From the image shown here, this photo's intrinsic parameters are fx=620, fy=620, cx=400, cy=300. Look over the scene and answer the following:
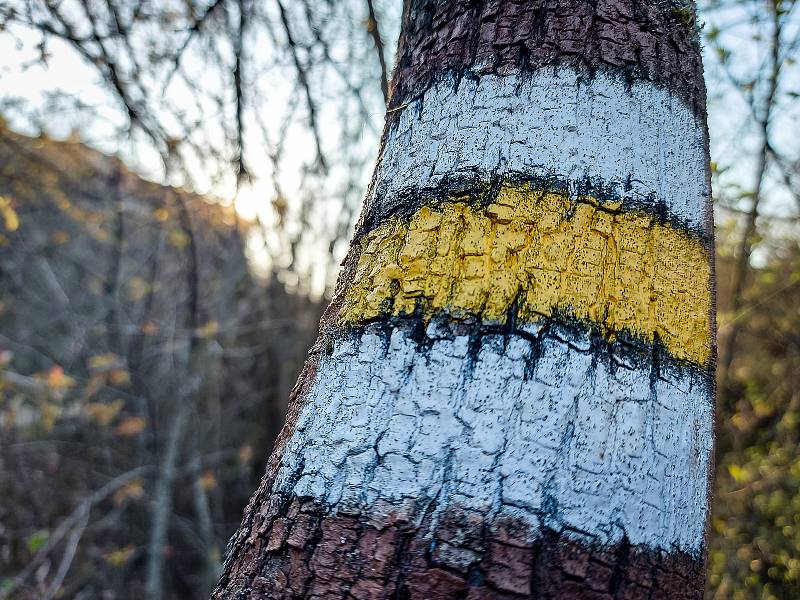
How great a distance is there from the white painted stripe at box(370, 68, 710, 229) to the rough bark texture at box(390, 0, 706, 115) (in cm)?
2

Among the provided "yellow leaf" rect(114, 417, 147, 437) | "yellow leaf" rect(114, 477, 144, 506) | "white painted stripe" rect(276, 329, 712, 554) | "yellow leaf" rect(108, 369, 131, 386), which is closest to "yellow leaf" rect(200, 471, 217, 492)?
"yellow leaf" rect(114, 477, 144, 506)

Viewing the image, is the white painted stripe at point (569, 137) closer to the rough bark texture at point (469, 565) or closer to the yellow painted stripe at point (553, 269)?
the yellow painted stripe at point (553, 269)

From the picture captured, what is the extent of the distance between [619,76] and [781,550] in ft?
12.1

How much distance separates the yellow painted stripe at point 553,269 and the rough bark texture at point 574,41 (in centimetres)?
21

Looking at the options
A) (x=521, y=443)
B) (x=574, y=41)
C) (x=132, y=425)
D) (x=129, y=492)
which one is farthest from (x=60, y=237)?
(x=521, y=443)

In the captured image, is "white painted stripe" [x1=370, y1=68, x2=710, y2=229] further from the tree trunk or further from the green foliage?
the green foliage

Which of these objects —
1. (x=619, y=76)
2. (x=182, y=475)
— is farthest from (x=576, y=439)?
(x=182, y=475)

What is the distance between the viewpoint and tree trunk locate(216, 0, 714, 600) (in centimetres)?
64

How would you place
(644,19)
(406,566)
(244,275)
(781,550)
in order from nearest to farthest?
(406,566)
(644,19)
(781,550)
(244,275)

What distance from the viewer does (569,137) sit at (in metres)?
0.78

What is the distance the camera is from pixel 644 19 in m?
0.87

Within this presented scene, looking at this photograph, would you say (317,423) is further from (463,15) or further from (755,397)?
(755,397)

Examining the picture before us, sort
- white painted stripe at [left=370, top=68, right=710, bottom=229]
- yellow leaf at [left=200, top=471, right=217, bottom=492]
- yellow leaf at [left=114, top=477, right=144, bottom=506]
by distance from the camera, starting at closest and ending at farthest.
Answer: white painted stripe at [left=370, top=68, right=710, bottom=229], yellow leaf at [left=114, top=477, right=144, bottom=506], yellow leaf at [left=200, top=471, right=217, bottom=492]

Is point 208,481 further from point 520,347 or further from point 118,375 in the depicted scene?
point 520,347
